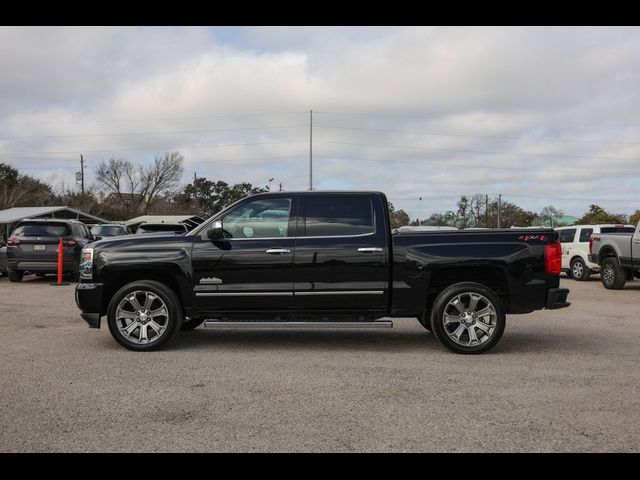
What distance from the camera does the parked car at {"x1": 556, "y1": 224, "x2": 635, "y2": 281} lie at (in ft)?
60.1

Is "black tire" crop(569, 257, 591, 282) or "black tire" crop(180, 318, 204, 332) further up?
"black tire" crop(569, 257, 591, 282)

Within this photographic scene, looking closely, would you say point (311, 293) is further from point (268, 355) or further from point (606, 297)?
point (606, 297)

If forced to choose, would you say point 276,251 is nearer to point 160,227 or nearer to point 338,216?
point 338,216

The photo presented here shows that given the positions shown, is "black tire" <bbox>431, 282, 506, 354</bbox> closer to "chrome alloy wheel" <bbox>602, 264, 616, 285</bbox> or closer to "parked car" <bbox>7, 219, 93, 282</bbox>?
"chrome alloy wheel" <bbox>602, 264, 616, 285</bbox>

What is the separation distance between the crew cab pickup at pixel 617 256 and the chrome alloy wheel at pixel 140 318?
1215 cm

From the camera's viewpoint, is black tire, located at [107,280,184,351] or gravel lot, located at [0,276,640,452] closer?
gravel lot, located at [0,276,640,452]

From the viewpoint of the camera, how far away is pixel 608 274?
1555 cm

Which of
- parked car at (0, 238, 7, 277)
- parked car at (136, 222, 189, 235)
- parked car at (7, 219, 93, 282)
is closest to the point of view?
parked car at (7, 219, 93, 282)

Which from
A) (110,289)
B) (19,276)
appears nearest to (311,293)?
(110,289)

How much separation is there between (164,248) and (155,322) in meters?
0.90

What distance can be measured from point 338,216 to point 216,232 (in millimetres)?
1489

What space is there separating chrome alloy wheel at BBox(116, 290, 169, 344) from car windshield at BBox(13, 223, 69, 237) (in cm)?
1029

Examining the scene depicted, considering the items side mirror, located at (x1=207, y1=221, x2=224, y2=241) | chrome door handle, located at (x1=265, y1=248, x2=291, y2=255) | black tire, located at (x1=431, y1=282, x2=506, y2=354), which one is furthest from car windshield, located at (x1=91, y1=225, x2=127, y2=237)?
black tire, located at (x1=431, y1=282, x2=506, y2=354)

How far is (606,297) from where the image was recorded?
13.5m
